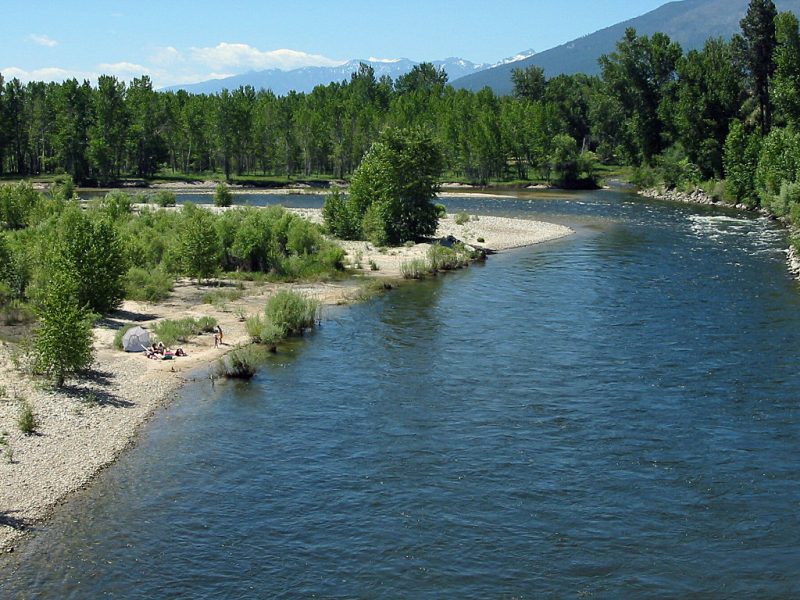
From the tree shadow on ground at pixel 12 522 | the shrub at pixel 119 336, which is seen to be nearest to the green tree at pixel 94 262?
the shrub at pixel 119 336

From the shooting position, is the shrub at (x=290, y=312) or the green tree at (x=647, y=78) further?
the green tree at (x=647, y=78)

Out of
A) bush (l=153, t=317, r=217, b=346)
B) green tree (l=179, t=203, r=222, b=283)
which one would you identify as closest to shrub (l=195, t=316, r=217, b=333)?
bush (l=153, t=317, r=217, b=346)

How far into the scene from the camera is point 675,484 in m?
26.8

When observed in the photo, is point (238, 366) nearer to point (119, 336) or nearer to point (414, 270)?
point (119, 336)

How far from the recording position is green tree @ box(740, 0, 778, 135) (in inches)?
4424

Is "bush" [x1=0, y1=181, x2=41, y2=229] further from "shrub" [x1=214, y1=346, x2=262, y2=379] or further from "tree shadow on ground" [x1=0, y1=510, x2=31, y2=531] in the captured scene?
"tree shadow on ground" [x1=0, y1=510, x2=31, y2=531]

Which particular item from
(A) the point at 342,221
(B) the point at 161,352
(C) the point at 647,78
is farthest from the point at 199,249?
(C) the point at 647,78

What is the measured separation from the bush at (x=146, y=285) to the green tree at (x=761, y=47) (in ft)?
290

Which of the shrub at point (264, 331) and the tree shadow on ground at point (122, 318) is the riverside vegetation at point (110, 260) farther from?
the shrub at point (264, 331)

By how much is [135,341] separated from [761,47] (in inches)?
4010

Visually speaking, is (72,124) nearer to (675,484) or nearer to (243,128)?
(243,128)

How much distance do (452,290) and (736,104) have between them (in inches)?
3138

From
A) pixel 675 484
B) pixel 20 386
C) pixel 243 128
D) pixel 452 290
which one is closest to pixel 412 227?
pixel 452 290

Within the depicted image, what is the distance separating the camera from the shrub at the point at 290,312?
Result: 45.5 m
